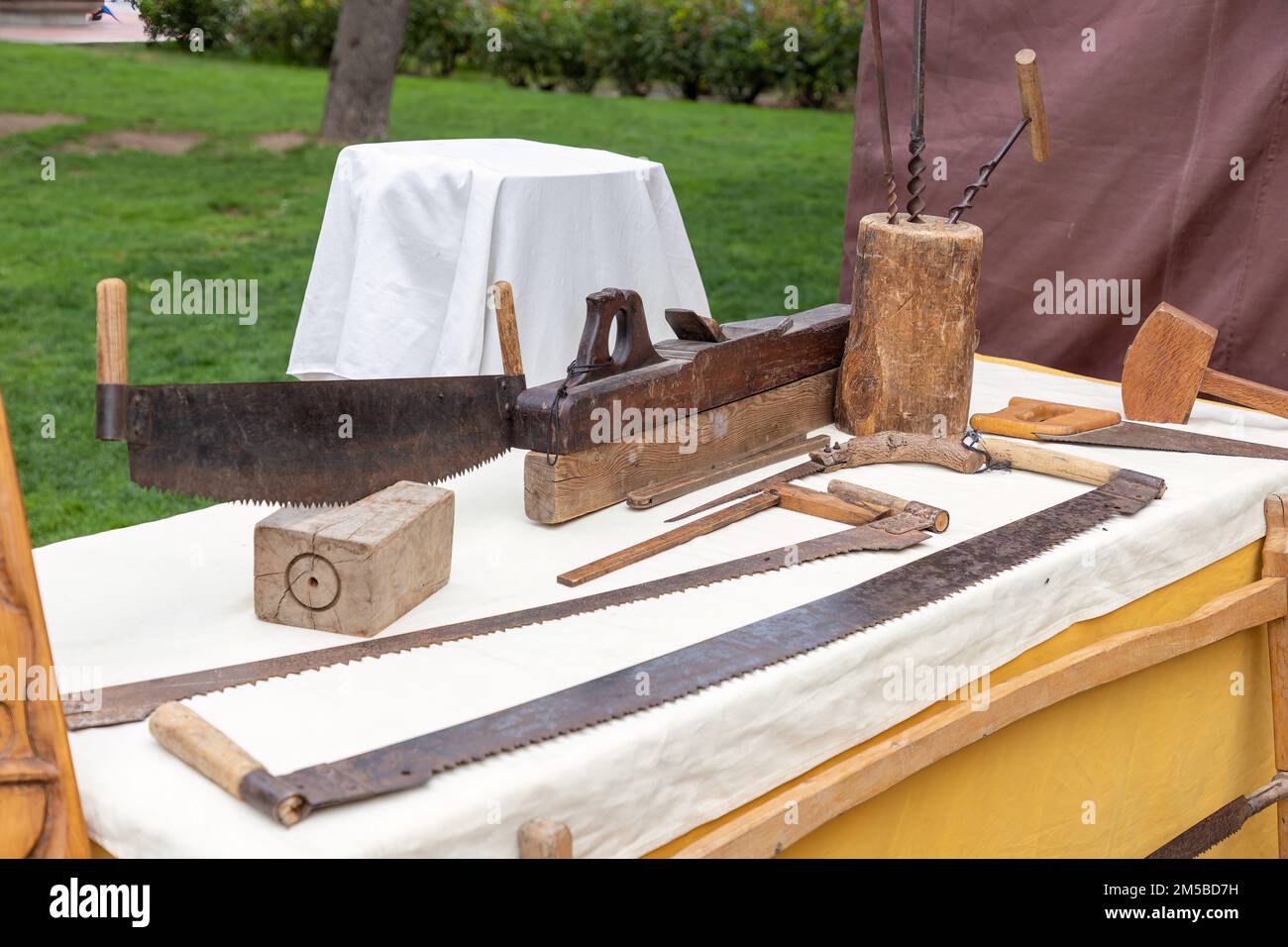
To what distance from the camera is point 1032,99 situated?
283 centimetres

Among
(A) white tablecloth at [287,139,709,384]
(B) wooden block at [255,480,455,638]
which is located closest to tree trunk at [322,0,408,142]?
(A) white tablecloth at [287,139,709,384]

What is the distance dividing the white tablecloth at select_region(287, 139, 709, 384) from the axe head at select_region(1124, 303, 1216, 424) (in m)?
1.31

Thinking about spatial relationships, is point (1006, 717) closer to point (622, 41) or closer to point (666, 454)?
point (666, 454)

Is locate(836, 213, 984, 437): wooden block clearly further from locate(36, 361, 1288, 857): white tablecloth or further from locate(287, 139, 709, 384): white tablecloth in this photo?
locate(287, 139, 709, 384): white tablecloth

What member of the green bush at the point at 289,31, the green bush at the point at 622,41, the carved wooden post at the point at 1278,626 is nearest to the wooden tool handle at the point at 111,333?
the carved wooden post at the point at 1278,626

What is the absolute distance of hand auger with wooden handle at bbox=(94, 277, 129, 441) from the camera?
1634 millimetres

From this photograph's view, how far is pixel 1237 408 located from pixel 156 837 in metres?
2.71

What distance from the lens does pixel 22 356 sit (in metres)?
6.21

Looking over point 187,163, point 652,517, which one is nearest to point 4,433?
point 652,517

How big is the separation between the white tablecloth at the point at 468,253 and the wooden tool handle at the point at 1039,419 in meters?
1.10

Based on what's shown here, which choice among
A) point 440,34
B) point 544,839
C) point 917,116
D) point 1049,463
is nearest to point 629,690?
point 544,839

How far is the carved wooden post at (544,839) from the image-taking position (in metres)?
1.49

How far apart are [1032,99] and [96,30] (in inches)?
74.1

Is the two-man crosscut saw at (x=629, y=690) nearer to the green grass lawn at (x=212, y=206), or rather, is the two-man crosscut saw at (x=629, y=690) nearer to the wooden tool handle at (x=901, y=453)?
the wooden tool handle at (x=901, y=453)
